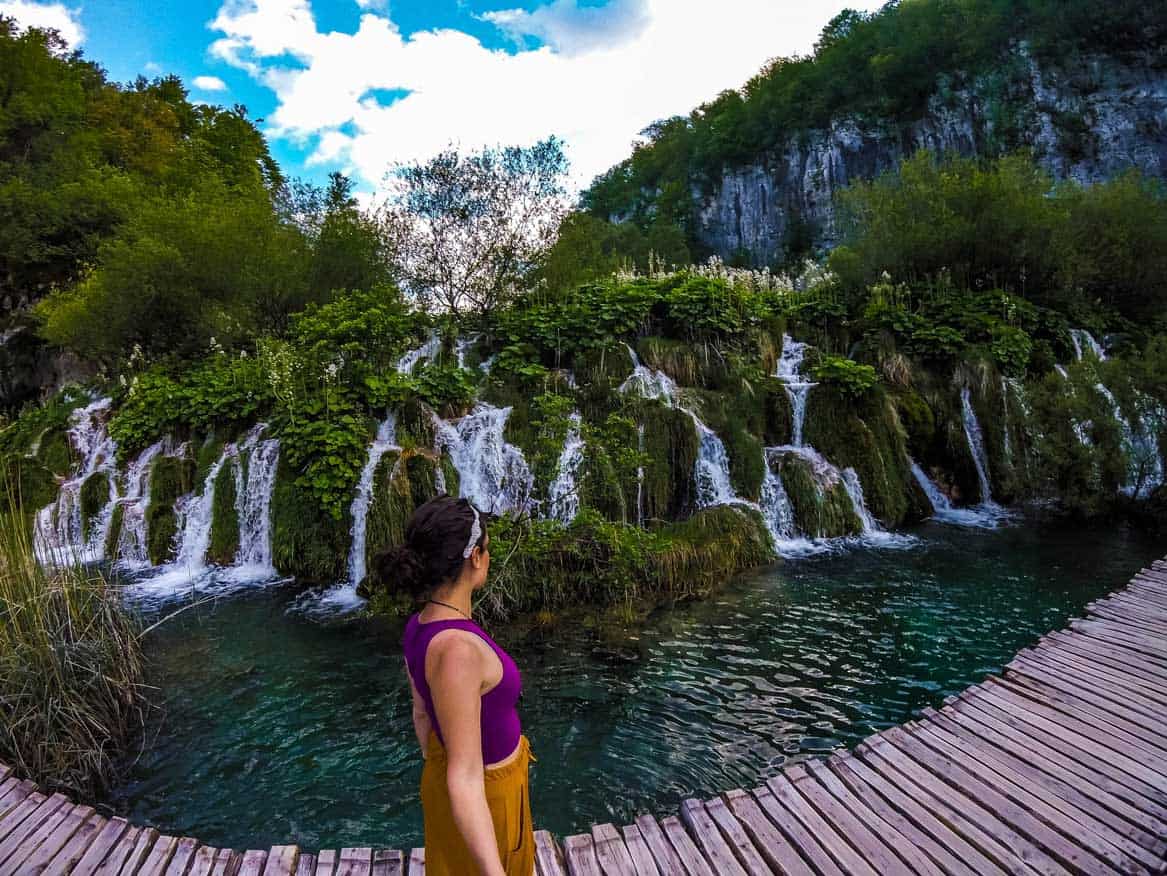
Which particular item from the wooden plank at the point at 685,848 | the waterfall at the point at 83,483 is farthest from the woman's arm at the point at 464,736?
the waterfall at the point at 83,483

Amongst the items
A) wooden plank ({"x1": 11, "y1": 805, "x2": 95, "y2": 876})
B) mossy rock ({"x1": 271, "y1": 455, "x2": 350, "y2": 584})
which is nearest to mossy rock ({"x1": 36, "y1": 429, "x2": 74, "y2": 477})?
mossy rock ({"x1": 271, "y1": 455, "x2": 350, "y2": 584})

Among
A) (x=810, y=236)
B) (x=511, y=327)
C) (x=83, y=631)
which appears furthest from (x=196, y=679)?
(x=810, y=236)

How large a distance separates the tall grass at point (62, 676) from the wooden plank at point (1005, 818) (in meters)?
5.64

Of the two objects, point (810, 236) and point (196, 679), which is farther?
point (810, 236)

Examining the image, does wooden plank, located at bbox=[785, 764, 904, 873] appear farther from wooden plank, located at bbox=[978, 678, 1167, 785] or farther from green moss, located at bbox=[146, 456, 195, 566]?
green moss, located at bbox=[146, 456, 195, 566]

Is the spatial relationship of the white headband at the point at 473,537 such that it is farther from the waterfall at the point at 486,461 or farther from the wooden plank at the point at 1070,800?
the waterfall at the point at 486,461

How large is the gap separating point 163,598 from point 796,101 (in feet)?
180

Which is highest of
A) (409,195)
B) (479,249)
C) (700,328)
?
(409,195)

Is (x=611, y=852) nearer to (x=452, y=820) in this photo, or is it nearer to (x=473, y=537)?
(x=452, y=820)

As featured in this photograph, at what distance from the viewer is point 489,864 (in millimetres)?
1501

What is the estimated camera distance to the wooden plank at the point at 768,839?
2967 millimetres

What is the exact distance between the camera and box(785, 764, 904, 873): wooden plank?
2979mm

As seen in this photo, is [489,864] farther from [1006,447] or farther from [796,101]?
[796,101]

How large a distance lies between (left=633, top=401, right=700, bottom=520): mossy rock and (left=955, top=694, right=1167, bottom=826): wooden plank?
→ 5665mm
